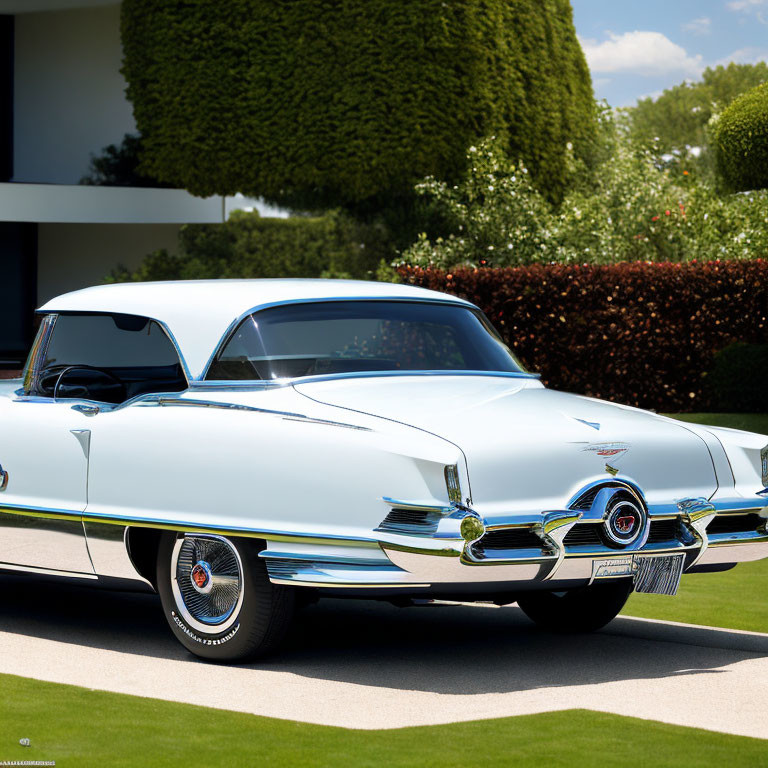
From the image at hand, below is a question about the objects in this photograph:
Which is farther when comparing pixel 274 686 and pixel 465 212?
pixel 465 212

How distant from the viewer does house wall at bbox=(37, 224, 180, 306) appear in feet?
101

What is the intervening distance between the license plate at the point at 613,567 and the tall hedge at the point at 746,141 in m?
12.1

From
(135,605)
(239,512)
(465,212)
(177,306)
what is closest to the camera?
(239,512)

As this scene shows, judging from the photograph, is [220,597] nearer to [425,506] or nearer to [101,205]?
[425,506]

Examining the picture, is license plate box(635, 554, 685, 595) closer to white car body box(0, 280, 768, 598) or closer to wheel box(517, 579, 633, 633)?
white car body box(0, 280, 768, 598)

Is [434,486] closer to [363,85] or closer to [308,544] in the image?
[308,544]

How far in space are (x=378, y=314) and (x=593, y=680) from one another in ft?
7.01

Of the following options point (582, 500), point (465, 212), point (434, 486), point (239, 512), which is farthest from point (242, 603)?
point (465, 212)

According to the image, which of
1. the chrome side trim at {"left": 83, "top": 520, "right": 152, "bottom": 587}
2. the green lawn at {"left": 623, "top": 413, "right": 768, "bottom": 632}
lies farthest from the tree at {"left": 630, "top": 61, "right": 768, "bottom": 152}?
the chrome side trim at {"left": 83, "top": 520, "right": 152, "bottom": 587}

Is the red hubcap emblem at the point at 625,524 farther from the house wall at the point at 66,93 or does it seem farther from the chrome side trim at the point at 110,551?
the house wall at the point at 66,93

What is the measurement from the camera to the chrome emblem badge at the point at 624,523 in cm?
600

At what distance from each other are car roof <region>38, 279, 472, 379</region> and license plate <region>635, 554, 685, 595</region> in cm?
202

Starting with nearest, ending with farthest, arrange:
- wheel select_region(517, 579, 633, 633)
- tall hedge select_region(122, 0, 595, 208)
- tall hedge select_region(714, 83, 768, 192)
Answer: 1. wheel select_region(517, 579, 633, 633)
2. tall hedge select_region(714, 83, 768, 192)
3. tall hedge select_region(122, 0, 595, 208)

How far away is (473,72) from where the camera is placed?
2684 cm
